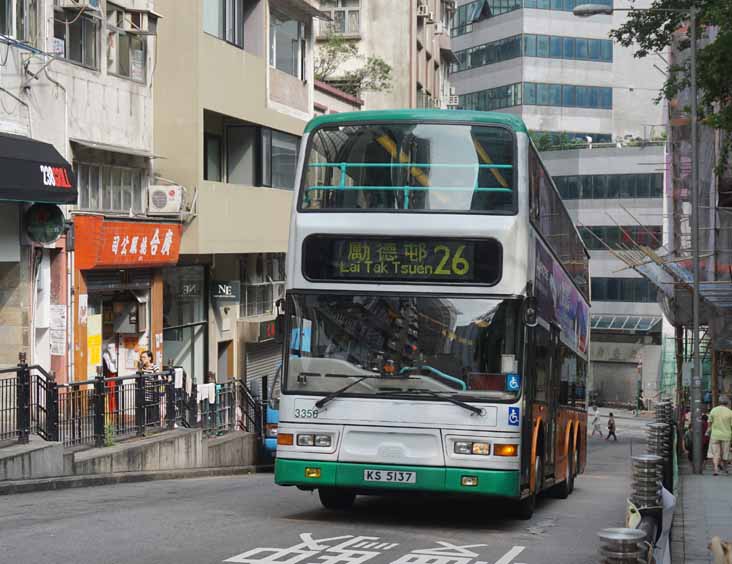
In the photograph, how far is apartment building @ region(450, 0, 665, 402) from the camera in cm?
8181

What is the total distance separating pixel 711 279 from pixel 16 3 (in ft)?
76.5

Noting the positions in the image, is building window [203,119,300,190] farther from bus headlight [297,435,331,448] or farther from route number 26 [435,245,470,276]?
route number 26 [435,245,470,276]

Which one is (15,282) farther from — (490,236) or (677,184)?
(677,184)

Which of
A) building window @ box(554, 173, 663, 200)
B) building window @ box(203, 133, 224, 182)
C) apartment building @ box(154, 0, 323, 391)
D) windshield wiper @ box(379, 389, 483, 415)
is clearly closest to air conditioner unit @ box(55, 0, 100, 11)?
apartment building @ box(154, 0, 323, 391)

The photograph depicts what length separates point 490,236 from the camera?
1292 cm

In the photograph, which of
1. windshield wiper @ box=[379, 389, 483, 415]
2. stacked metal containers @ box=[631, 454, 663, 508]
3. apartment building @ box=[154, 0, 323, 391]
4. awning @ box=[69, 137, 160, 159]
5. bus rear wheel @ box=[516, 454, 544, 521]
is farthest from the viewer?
apartment building @ box=[154, 0, 323, 391]

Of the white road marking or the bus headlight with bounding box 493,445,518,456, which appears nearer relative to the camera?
the white road marking

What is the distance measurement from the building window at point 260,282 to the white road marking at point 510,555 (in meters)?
22.7

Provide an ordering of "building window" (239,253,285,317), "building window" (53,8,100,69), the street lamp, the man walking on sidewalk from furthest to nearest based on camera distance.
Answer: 1. the man walking on sidewalk
2. "building window" (239,253,285,317)
3. the street lamp
4. "building window" (53,8,100,69)

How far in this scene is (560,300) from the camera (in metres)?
17.5

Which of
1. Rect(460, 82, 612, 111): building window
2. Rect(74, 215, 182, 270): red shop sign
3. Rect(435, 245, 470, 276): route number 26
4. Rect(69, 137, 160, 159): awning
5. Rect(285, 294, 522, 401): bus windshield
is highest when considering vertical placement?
Rect(460, 82, 612, 111): building window

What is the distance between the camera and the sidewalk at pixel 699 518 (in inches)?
478

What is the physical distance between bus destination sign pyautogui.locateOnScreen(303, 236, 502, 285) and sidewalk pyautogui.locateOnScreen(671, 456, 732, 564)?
3.24 meters

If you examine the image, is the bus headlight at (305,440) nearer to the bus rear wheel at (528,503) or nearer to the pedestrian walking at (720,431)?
the bus rear wheel at (528,503)
